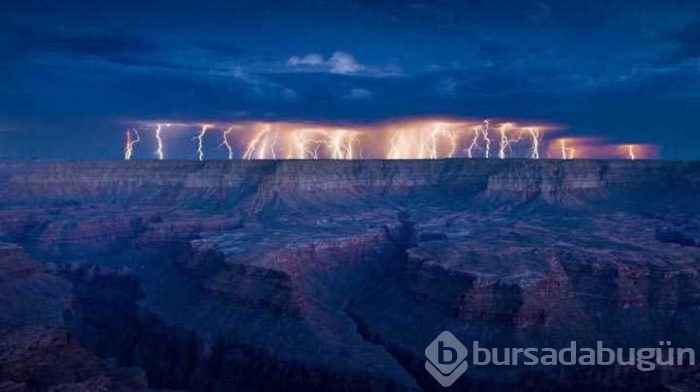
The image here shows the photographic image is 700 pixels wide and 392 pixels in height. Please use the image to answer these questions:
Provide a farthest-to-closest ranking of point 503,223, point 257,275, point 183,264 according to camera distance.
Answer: point 503,223
point 183,264
point 257,275

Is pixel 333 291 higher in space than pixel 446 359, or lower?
higher

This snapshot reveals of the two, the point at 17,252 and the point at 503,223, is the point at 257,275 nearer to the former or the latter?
the point at 17,252

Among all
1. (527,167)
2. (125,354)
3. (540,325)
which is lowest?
(125,354)

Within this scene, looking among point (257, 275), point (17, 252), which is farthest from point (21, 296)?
point (257, 275)

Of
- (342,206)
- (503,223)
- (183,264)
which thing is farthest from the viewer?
(342,206)

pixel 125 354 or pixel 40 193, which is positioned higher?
pixel 40 193

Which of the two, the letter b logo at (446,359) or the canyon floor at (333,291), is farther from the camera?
the letter b logo at (446,359)

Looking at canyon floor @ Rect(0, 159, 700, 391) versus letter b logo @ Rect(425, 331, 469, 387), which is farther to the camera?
letter b logo @ Rect(425, 331, 469, 387)

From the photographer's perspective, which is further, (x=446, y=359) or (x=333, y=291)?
(x=333, y=291)
